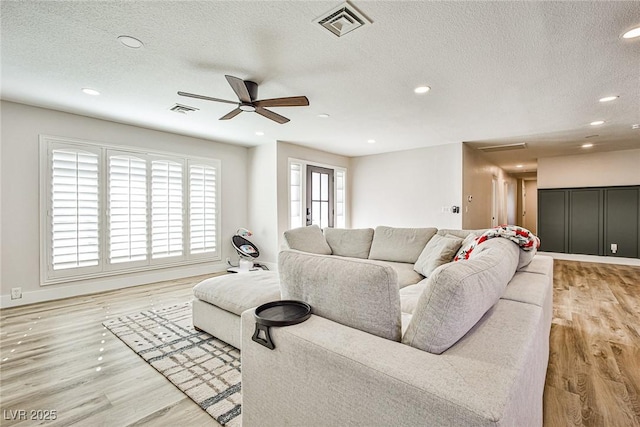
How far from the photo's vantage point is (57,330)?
2.89 m

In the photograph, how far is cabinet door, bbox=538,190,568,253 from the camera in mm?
7191

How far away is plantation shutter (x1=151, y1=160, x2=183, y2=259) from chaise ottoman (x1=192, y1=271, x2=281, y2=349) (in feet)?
8.17

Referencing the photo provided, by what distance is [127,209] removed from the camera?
14.6 feet

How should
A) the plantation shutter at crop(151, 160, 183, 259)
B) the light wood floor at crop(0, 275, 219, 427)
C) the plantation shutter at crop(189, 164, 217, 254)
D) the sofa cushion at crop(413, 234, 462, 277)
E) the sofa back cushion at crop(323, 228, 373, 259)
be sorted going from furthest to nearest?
the plantation shutter at crop(189, 164, 217, 254) → the plantation shutter at crop(151, 160, 183, 259) → the sofa back cushion at crop(323, 228, 373, 259) → the sofa cushion at crop(413, 234, 462, 277) → the light wood floor at crop(0, 275, 219, 427)

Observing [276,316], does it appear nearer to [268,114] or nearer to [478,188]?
[268,114]

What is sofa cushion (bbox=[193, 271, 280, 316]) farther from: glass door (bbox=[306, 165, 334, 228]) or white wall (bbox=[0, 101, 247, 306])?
glass door (bbox=[306, 165, 334, 228])

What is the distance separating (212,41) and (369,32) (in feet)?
3.92

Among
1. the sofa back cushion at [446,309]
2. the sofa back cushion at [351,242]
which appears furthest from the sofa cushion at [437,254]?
the sofa back cushion at [446,309]

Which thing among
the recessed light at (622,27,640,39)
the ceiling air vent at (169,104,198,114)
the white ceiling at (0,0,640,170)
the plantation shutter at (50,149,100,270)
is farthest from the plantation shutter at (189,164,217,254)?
the recessed light at (622,27,640,39)

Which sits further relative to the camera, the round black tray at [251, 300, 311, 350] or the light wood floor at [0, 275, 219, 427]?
the light wood floor at [0, 275, 219, 427]

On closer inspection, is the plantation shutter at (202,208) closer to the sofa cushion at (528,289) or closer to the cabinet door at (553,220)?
the sofa cushion at (528,289)

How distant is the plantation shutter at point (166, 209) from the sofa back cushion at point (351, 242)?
263 centimetres

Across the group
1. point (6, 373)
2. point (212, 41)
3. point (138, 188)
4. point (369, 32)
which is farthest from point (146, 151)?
point (369, 32)

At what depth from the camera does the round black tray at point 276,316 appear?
1217mm
